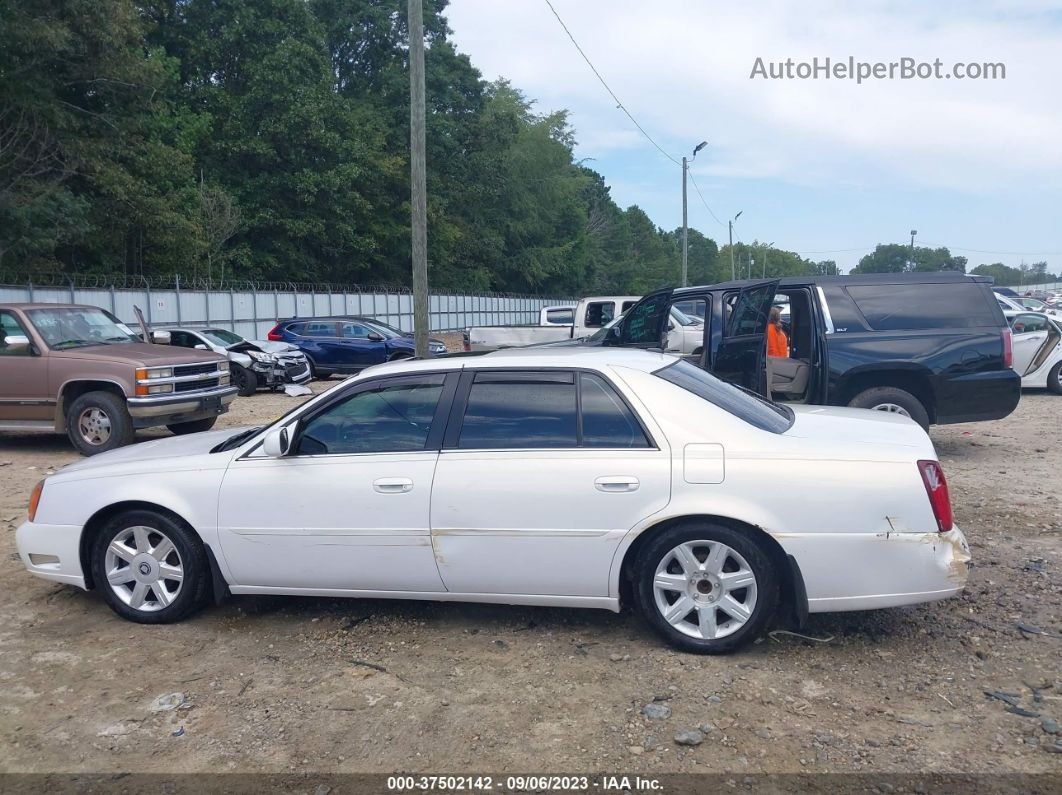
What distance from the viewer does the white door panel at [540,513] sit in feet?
14.8

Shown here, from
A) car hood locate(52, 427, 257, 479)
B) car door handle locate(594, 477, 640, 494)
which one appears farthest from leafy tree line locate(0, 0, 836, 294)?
car door handle locate(594, 477, 640, 494)

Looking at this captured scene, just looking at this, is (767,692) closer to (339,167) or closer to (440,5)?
(339,167)

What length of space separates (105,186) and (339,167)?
14069 mm

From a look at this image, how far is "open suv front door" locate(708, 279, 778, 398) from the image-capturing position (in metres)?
9.09

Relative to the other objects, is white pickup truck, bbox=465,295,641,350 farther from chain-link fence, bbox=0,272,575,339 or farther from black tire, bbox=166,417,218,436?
chain-link fence, bbox=0,272,575,339

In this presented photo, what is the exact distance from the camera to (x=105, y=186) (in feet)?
86.4

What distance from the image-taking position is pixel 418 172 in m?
13.7

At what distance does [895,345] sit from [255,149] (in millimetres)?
32612

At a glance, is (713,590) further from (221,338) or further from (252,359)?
(221,338)

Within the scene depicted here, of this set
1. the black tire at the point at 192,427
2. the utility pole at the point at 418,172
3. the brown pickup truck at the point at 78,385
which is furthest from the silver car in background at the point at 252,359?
the brown pickup truck at the point at 78,385

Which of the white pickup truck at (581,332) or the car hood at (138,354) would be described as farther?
the white pickup truck at (581,332)

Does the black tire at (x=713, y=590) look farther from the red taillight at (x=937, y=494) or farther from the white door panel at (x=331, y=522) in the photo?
the white door panel at (x=331, y=522)

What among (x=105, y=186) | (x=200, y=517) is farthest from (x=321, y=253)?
(x=200, y=517)

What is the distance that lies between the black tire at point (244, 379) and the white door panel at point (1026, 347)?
14.0m
